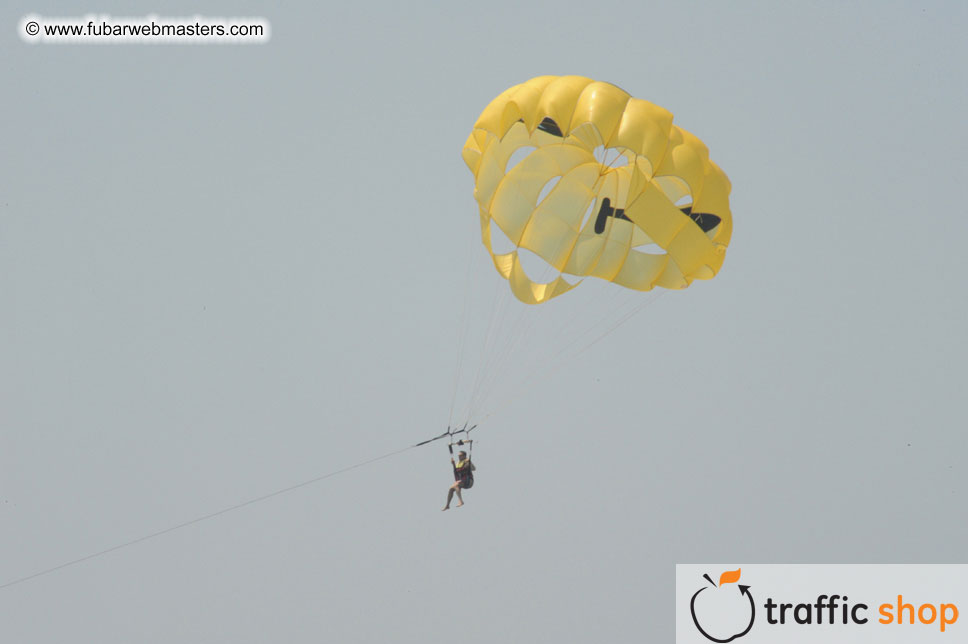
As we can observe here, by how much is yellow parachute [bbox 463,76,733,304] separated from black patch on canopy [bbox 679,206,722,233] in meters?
0.02

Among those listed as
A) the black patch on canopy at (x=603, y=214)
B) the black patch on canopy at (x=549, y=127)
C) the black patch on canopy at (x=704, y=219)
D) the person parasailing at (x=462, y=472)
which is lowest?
the person parasailing at (x=462, y=472)

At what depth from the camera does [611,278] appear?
27594 mm

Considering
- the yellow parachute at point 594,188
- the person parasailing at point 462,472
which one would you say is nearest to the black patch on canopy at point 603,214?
the yellow parachute at point 594,188

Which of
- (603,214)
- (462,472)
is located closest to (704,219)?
(603,214)

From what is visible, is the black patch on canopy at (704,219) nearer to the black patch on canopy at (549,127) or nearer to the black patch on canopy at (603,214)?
the black patch on canopy at (603,214)

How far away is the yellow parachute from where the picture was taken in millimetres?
25594

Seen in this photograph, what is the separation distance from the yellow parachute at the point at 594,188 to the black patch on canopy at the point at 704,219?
2cm

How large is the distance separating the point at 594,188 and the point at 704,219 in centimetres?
196

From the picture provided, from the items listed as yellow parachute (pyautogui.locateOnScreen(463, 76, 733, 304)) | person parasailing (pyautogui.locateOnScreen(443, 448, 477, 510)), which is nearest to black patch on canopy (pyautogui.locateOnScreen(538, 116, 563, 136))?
yellow parachute (pyautogui.locateOnScreen(463, 76, 733, 304))

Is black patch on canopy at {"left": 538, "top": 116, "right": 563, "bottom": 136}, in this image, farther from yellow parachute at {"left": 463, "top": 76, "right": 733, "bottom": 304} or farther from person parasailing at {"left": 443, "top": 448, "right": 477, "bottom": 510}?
person parasailing at {"left": 443, "top": 448, "right": 477, "bottom": 510}

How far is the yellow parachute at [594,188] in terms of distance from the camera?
84.0 feet

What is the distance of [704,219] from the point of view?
26.5m

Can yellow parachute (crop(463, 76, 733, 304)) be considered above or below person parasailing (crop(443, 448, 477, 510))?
above

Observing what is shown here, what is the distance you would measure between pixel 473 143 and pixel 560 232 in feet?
7.66
